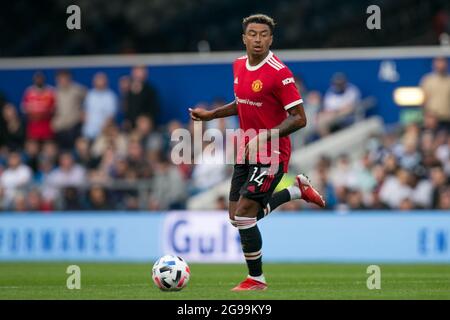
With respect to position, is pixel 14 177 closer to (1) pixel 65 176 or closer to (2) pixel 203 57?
(1) pixel 65 176

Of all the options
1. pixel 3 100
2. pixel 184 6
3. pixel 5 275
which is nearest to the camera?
pixel 5 275

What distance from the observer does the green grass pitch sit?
11039mm

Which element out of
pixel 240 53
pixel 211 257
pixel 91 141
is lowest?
pixel 211 257

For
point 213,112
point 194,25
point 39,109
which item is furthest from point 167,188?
point 213,112

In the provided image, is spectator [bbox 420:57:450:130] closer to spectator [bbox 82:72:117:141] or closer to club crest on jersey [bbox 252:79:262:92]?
spectator [bbox 82:72:117:141]

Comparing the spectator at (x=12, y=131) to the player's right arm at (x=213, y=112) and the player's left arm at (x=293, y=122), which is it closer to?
the player's right arm at (x=213, y=112)

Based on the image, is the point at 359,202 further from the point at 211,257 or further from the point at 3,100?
the point at 3,100

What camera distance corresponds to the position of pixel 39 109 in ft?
72.8

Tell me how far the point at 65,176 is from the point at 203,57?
3.76 m

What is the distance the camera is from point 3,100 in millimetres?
23125

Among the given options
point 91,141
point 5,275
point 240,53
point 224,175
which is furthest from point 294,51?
point 5,275

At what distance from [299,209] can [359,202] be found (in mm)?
1180

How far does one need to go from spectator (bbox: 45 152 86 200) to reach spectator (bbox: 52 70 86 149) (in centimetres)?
80

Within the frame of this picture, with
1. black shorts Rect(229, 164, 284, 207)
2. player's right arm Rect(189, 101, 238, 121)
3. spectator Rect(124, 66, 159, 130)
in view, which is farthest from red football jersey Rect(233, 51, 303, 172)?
spectator Rect(124, 66, 159, 130)
